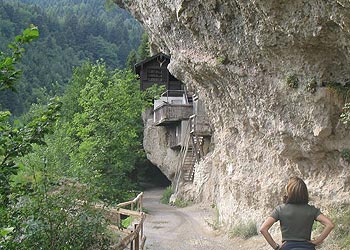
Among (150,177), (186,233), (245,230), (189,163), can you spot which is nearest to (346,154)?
(245,230)

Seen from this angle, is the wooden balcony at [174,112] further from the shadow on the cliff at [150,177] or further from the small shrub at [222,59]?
the small shrub at [222,59]

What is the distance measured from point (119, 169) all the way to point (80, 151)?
1.64 metres

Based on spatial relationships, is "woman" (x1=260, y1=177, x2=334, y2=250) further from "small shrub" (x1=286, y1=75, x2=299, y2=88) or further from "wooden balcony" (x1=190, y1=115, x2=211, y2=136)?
"wooden balcony" (x1=190, y1=115, x2=211, y2=136)

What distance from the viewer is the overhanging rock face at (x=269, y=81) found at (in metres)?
9.31

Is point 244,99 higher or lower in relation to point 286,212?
higher

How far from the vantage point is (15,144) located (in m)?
4.29

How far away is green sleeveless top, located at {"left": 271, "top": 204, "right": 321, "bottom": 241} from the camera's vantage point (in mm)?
4500

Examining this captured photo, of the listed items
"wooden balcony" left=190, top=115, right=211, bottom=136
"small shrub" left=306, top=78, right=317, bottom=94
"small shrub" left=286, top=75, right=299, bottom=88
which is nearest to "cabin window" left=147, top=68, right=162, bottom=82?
"wooden balcony" left=190, top=115, right=211, bottom=136

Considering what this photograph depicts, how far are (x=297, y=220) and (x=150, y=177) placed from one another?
33.3 meters

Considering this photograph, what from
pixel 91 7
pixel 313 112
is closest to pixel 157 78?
pixel 313 112

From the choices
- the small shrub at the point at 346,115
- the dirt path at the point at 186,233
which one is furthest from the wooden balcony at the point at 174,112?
the small shrub at the point at 346,115

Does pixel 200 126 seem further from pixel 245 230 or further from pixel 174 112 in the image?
pixel 245 230

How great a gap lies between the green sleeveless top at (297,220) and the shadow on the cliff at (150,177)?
100 feet

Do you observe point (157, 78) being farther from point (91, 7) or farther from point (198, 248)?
point (91, 7)
